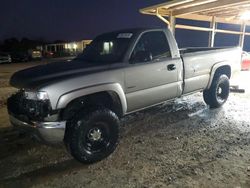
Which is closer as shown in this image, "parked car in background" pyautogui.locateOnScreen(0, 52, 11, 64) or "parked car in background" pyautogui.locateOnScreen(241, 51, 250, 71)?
"parked car in background" pyautogui.locateOnScreen(241, 51, 250, 71)

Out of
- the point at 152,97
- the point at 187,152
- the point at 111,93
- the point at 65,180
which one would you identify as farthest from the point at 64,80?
the point at 187,152

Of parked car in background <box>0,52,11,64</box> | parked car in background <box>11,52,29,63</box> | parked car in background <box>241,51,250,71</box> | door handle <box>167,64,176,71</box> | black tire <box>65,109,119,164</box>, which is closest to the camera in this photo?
black tire <box>65,109,119,164</box>

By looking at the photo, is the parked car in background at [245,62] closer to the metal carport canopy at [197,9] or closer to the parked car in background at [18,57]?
the metal carport canopy at [197,9]

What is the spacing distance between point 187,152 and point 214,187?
38.2 inches

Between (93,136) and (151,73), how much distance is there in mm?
1513

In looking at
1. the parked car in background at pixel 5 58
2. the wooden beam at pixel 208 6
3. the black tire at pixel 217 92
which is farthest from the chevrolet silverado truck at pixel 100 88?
the parked car in background at pixel 5 58

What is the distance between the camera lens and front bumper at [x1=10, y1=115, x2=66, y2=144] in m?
3.16

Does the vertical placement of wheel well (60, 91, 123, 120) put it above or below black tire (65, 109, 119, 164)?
above

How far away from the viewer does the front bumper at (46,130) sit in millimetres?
Answer: 3162

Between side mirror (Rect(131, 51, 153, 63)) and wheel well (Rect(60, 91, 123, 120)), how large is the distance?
2.33 ft

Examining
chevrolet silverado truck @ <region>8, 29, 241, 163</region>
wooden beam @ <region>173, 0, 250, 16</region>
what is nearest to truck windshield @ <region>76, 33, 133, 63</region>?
chevrolet silverado truck @ <region>8, 29, 241, 163</region>

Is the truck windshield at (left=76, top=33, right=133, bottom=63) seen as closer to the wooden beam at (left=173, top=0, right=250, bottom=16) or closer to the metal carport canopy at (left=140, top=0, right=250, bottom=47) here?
the metal carport canopy at (left=140, top=0, right=250, bottom=47)

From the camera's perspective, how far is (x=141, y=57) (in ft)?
13.3

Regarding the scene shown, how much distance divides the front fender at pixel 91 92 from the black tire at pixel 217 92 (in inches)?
116
